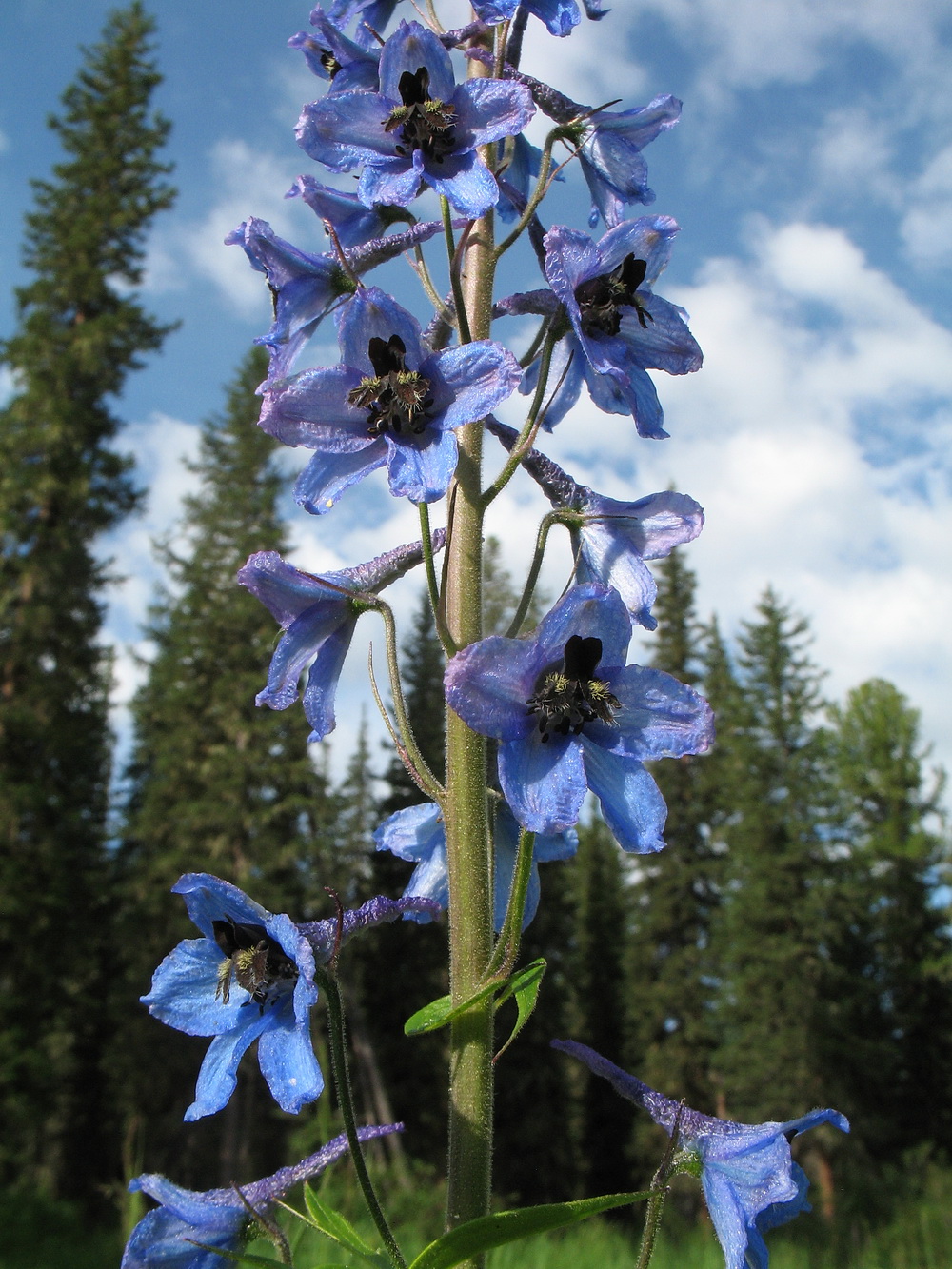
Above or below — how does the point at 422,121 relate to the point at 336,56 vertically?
below

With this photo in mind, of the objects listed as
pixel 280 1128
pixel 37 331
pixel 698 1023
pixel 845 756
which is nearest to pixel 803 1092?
pixel 698 1023

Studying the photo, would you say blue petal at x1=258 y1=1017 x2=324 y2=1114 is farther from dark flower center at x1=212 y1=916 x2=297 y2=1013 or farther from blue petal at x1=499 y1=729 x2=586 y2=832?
blue petal at x1=499 y1=729 x2=586 y2=832

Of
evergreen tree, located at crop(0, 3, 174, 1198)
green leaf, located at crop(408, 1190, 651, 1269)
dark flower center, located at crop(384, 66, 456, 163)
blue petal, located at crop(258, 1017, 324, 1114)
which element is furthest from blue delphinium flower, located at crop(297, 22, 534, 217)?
evergreen tree, located at crop(0, 3, 174, 1198)

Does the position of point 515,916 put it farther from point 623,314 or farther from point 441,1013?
point 623,314

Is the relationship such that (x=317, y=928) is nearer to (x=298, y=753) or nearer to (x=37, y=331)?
(x=298, y=753)

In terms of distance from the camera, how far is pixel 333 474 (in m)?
1.91

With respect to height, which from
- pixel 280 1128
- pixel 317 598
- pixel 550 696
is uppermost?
pixel 317 598

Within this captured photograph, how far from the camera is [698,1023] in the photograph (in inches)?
1037

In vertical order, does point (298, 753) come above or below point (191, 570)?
below

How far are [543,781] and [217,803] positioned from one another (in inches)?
796

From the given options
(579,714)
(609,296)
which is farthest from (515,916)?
(609,296)

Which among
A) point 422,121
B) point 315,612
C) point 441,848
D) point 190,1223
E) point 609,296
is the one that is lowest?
point 190,1223

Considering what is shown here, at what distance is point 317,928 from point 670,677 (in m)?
0.76

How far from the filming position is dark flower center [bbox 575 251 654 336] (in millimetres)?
1932
